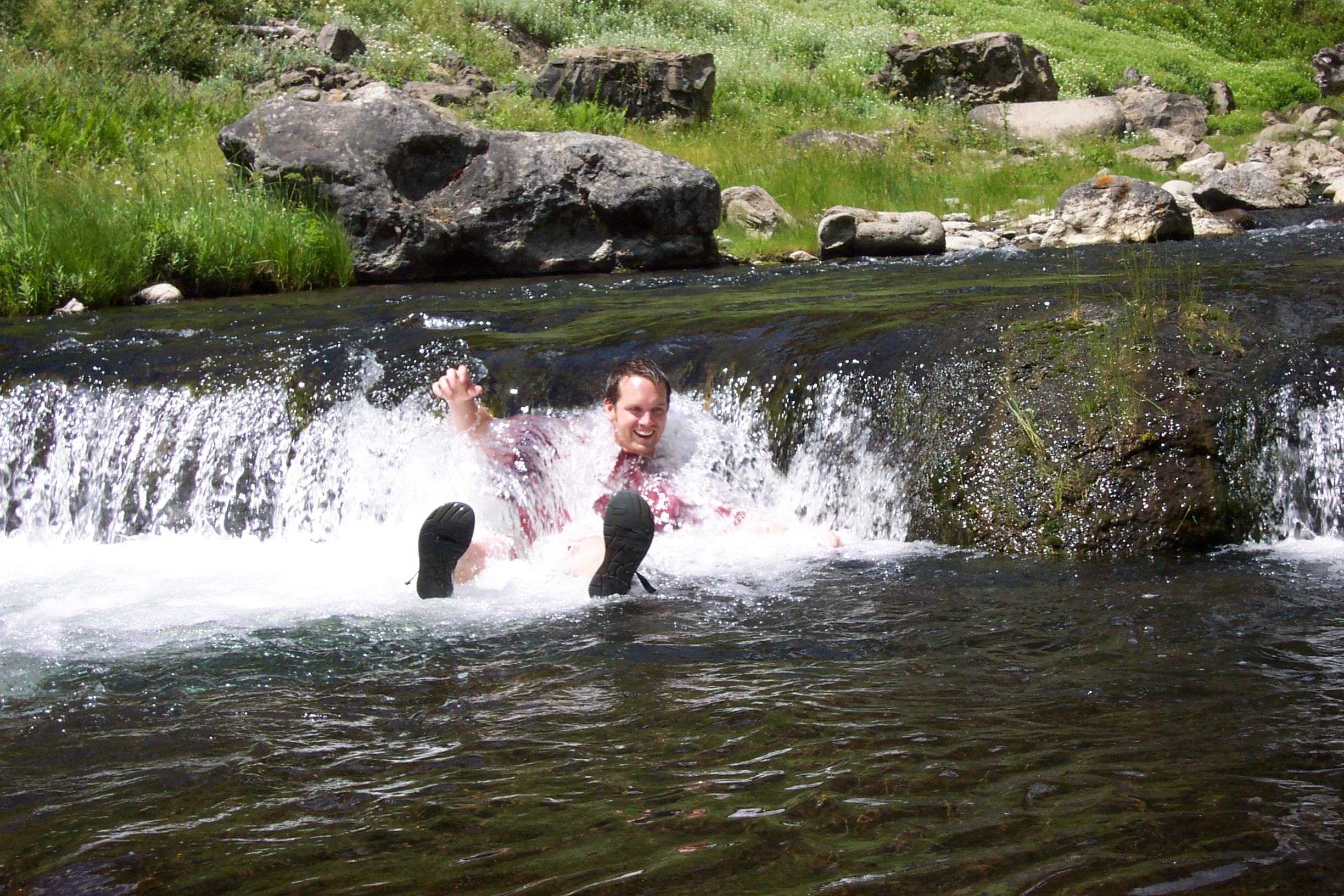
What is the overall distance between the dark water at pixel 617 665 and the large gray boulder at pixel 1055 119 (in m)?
12.3

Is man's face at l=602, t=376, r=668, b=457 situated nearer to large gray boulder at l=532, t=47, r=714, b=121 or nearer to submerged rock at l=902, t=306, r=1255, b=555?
submerged rock at l=902, t=306, r=1255, b=555

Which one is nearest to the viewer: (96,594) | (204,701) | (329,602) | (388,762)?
(388,762)

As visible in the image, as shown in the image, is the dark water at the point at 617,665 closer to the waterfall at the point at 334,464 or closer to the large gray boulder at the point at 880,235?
the waterfall at the point at 334,464

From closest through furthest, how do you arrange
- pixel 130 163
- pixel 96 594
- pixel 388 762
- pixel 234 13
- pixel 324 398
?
pixel 388 762
pixel 96 594
pixel 324 398
pixel 130 163
pixel 234 13

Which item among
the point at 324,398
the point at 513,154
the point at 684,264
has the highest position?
the point at 513,154

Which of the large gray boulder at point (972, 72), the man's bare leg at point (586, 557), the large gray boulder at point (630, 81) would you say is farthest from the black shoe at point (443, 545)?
the large gray boulder at point (972, 72)

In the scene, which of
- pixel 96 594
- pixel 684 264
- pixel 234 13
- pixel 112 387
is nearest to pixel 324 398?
pixel 112 387

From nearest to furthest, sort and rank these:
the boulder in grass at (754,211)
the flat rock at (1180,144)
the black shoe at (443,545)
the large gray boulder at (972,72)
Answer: the black shoe at (443,545), the boulder in grass at (754,211), the flat rock at (1180,144), the large gray boulder at (972,72)

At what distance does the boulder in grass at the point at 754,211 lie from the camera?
12.6m

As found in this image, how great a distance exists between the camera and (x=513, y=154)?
11219 millimetres

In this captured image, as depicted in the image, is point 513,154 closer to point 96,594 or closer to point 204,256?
point 204,256

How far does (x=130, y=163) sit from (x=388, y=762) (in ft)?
36.3

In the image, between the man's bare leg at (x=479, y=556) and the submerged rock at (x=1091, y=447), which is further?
the submerged rock at (x=1091, y=447)

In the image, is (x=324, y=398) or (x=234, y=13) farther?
(x=234, y=13)
